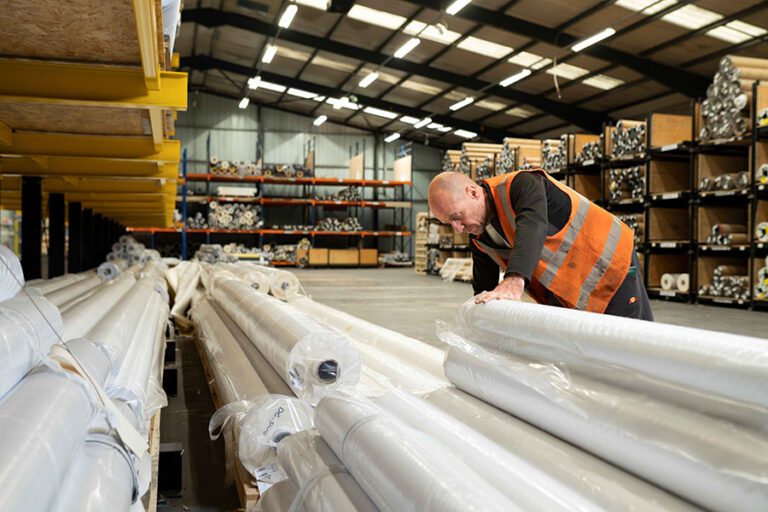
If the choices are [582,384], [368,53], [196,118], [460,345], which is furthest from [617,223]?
[196,118]

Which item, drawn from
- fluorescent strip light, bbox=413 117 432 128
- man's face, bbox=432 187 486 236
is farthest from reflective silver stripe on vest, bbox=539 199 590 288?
fluorescent strip light, bbox=413 117 432 128

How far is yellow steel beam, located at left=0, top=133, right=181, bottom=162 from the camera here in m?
5.17

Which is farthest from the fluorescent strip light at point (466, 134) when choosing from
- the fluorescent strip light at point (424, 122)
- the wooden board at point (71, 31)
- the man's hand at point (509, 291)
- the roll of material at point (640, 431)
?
the roll of material at point (640, 431)

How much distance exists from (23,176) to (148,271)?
1.87 m

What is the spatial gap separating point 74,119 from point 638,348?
4.25 meters

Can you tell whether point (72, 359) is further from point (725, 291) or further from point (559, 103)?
point (559, 103)

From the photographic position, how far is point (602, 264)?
2.78m

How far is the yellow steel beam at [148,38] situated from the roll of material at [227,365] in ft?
5.07

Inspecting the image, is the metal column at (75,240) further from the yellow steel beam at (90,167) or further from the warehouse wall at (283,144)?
the warehouse wall at (283,144)

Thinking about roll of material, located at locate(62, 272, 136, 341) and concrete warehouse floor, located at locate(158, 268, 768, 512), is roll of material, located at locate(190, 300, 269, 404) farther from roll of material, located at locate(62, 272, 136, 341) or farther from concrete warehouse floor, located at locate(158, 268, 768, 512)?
roll of material, located at locate(62, 272, 136, 341)

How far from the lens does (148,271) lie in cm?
819

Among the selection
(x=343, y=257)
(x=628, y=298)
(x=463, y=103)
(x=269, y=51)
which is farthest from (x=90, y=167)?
(x=343, y=257)

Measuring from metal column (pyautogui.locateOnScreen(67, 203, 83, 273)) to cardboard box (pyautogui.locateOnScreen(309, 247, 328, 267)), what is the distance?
11.5 m

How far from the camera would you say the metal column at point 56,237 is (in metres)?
8.18
